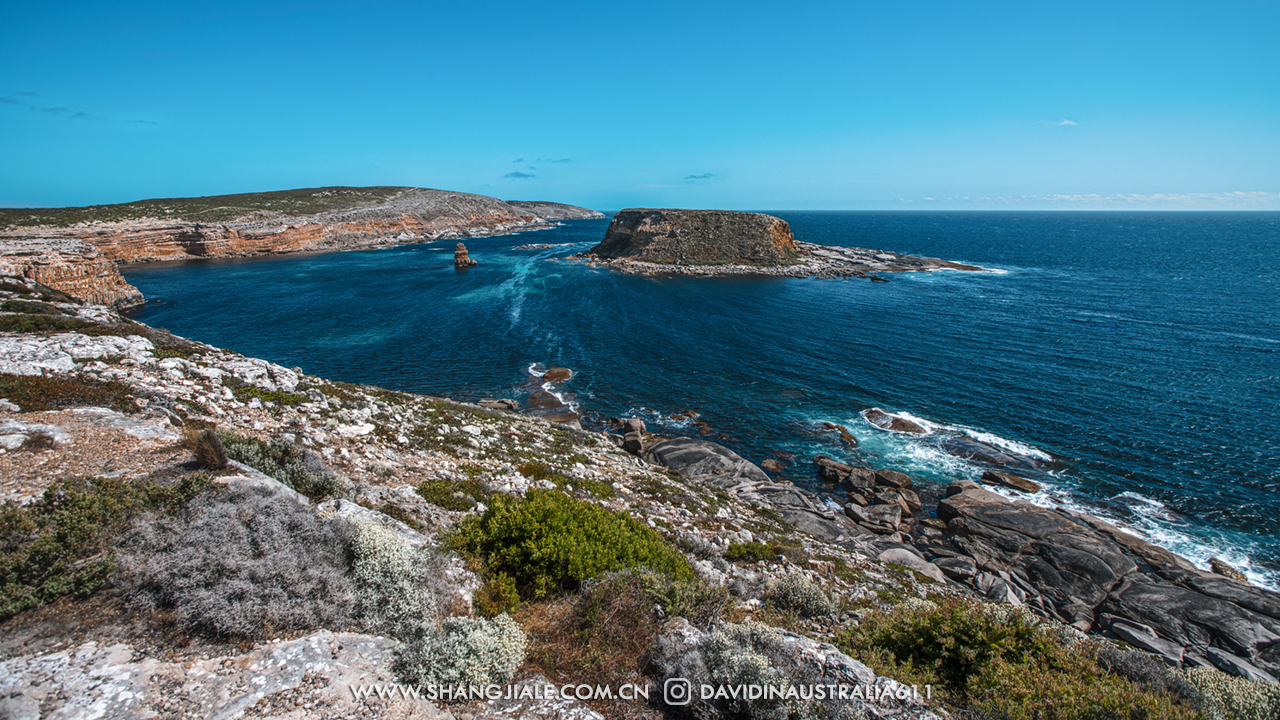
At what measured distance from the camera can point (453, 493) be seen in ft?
42.1

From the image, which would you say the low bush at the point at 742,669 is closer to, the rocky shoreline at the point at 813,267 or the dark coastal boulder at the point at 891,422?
the dark coastal boulder at the point at 891,422

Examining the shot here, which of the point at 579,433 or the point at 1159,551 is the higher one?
the point at 579,433

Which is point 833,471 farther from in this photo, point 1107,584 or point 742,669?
point 742,669

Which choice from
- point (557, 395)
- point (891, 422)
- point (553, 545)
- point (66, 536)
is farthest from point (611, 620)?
point (891, 422)

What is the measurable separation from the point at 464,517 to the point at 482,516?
1.76ft

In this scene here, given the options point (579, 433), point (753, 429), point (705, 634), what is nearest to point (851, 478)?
point (753, 429)

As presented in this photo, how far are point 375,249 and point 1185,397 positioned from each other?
133 m

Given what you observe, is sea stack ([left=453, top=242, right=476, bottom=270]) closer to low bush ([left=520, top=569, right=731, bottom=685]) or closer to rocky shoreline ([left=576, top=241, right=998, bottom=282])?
rocky shoreline ([left=576, top=241, right=998, bottom=282])

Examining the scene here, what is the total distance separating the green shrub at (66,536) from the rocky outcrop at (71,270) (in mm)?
52247

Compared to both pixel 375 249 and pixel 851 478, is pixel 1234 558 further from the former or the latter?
pixel 375 249

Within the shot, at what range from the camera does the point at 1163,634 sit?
16375mm

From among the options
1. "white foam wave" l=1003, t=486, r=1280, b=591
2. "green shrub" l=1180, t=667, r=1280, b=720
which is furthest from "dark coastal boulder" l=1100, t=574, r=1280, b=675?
"green shrub" l=1180, t=667, r=1280, b=720

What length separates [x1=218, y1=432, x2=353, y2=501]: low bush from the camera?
1064 cm

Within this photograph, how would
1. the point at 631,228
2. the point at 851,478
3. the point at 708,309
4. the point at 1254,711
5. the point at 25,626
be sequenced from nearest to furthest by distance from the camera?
the point at 25,626 → the point at 1254,711 → the point at 851,478 → the point at 708,309 → the point at 631,228
